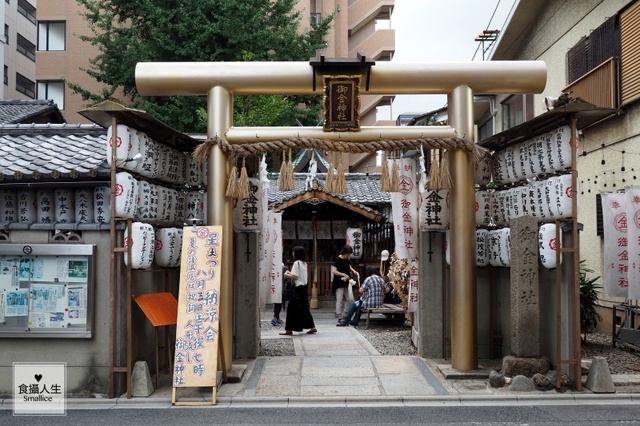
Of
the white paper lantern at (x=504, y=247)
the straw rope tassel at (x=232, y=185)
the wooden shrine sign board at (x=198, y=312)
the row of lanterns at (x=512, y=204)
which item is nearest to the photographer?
the wooden shrine sign board at (x=198, y=312)

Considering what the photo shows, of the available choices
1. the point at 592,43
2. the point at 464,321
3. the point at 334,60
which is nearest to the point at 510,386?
the point at 464,321

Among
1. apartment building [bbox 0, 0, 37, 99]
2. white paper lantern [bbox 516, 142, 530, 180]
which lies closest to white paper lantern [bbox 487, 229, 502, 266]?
white paper lantern [bbox 516, 142, 530, 180]

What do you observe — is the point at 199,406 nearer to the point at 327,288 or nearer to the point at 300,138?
the point at 300,138

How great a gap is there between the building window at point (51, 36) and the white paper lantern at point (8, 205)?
3257 centimetres

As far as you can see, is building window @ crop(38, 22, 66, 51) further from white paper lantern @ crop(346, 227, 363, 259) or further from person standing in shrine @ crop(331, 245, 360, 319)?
person standing in shrine @ crop(331, 245, 360, 319)

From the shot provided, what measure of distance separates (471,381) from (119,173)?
22.1 ft

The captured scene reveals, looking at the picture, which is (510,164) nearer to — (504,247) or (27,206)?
(504,247)

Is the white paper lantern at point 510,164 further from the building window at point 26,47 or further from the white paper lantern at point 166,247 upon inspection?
the building window at point 26,47

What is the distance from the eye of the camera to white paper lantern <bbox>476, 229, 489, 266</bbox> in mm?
12633

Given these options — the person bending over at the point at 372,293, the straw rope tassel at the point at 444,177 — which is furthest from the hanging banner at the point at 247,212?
the person bending over at the point at 372,293

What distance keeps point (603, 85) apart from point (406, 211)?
659 cm

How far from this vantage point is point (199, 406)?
961cm

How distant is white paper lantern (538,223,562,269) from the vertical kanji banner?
208 inches

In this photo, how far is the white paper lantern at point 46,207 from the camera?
10562 millimetres
